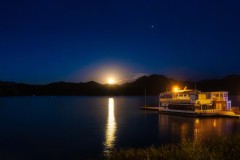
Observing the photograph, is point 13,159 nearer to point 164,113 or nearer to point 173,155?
point 173,155

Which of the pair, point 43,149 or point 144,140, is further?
point 144,140

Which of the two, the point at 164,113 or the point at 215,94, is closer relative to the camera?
the point at 215,94

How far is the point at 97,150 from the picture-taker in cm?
4212

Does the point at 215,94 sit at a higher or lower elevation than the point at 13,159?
higher

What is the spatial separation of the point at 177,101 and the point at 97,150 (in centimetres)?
6146

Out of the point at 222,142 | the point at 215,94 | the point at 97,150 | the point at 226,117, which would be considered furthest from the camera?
the point at 215,94

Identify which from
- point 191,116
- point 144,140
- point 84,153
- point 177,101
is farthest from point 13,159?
point 177,101

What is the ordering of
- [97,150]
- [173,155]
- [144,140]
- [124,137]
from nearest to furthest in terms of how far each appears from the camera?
[173,155]
[97,150]
[144,140]
[124,137]

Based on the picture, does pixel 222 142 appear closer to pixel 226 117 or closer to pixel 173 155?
pixel 173 155

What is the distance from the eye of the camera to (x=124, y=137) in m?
54.4

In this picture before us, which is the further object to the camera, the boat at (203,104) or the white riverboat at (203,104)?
the white riverboat at (203,104)

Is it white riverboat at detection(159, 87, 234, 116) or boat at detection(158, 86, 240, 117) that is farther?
white riverboat at detection(159, 87, 234, 116)

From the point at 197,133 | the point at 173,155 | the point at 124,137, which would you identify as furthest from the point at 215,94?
the point at 173,155

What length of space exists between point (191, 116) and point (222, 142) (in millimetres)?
69329
